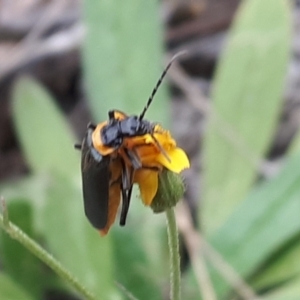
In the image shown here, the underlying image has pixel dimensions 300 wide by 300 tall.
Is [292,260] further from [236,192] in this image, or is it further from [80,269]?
[80,269]

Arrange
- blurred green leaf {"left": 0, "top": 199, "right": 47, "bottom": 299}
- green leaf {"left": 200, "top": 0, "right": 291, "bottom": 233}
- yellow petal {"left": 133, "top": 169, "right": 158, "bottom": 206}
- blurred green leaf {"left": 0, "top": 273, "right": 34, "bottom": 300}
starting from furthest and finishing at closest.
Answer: green leaf {"left": 200, "top": 0, "right": 291, "bottom": 233} < blurred green leaf {"left": 0, "top": 199, "right": 47, "bottom": 299} < blurred green leaf {"left": 0, "top": 273, "right": 34, "bottom": 300} < yellow petal {"left": 133, "top": 169, "right": 158, "bottom": 206}

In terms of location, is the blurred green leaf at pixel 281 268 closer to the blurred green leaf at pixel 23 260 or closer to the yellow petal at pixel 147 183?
the blurred green leaf at pixel 23 260

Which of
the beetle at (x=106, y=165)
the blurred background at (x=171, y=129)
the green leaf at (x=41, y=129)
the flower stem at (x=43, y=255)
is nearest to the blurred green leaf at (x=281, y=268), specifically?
the blurred background at (x=171, y=129)

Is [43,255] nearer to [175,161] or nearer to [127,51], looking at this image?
A: [175,161]

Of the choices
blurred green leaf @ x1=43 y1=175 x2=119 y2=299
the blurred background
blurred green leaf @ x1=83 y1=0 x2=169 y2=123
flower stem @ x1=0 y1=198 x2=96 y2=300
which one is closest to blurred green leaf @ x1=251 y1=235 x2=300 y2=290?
the blurred background

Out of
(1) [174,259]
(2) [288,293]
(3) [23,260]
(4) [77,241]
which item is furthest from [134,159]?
(3) [23,260]

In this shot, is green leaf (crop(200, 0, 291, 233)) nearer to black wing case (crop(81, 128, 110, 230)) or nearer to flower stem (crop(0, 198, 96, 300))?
black wing case (crop(81, 128, 110, 230))
